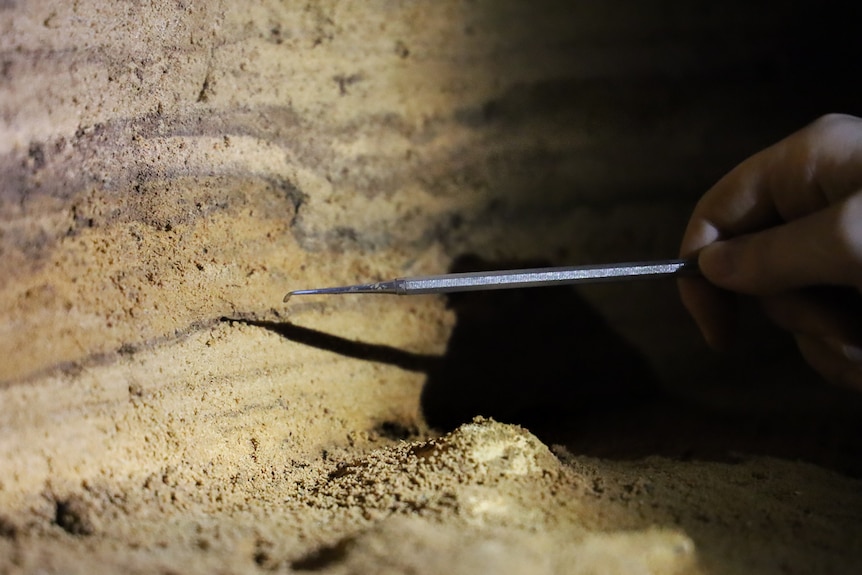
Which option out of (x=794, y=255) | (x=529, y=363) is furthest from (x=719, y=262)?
(x=529, y=363)

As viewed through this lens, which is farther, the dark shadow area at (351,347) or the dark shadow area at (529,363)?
the dark shadow area at (529,363)

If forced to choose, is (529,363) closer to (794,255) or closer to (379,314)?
(379,314)

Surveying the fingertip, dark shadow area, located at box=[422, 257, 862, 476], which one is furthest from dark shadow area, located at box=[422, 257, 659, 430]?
the fingertip

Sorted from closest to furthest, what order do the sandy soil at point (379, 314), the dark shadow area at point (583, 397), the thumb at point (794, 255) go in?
the sandy soil at point (379, 314)
the thumb at point (794, 255)
the dark shadow area at point (583, 397)

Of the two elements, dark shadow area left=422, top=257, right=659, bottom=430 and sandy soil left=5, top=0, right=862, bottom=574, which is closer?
sandy soil left=5, top=0, right=862, bottom=574

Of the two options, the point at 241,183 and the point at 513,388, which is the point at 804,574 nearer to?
the point at 513,388

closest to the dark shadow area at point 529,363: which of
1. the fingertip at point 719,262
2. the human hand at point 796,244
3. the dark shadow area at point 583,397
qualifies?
the dark shadow area at point 583,397

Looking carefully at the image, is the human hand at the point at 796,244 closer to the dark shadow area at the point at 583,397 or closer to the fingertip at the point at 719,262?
the fingertip at the point at 719,262

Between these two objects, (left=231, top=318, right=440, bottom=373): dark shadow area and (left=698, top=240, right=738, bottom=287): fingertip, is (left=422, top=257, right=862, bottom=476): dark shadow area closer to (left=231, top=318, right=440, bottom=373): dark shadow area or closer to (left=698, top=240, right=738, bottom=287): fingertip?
(left=231, top=318, right=440, bottom=373): dark shadow area
